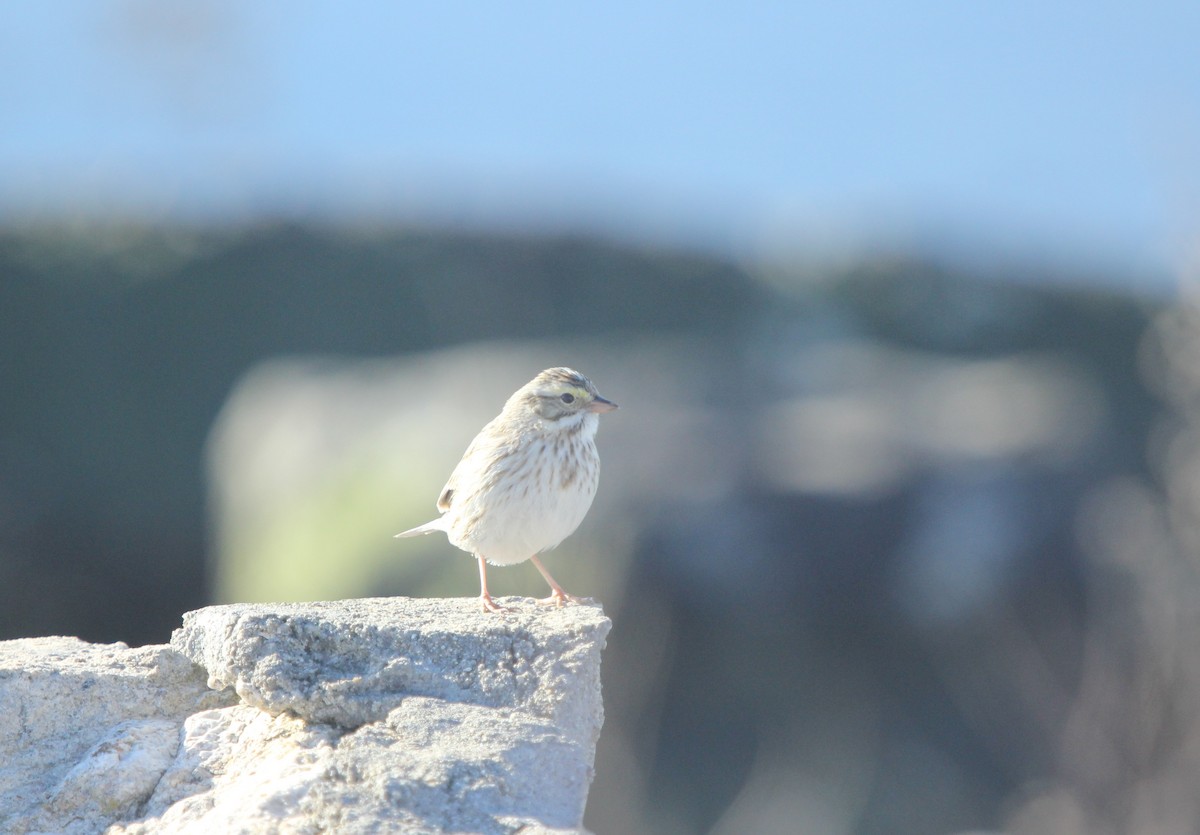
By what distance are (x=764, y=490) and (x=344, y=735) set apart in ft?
26.0

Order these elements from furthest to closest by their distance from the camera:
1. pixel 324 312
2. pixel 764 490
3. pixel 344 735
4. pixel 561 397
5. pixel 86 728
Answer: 1. pixel 324 312
2. pixel 764 490
3. pixel 561 397
4. pixel 86 728
5. pixel 344 735

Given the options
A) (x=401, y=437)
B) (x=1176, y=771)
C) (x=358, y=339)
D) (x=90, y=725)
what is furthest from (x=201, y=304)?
(x=90, y=725)

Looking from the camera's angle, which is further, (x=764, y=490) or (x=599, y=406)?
(x=764, y=490)

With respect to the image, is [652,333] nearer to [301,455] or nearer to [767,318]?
[767,318]

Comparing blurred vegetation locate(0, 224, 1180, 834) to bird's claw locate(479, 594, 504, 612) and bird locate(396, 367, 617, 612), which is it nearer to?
bird locate(396, 367, 617, 612)

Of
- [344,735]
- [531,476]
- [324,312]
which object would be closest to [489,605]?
[531,476]

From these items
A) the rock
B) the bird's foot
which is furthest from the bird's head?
the rock

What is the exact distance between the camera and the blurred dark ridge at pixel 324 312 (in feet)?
50.5

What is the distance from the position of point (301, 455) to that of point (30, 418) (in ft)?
13.5

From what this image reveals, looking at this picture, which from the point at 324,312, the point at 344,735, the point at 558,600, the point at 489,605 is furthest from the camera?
the point at 324,312

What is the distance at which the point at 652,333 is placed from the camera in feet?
53.0

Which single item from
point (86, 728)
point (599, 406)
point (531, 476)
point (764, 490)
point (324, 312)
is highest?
point (324, 312)

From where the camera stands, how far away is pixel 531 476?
16.4ft

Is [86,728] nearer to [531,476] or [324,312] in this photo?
[531,476]
